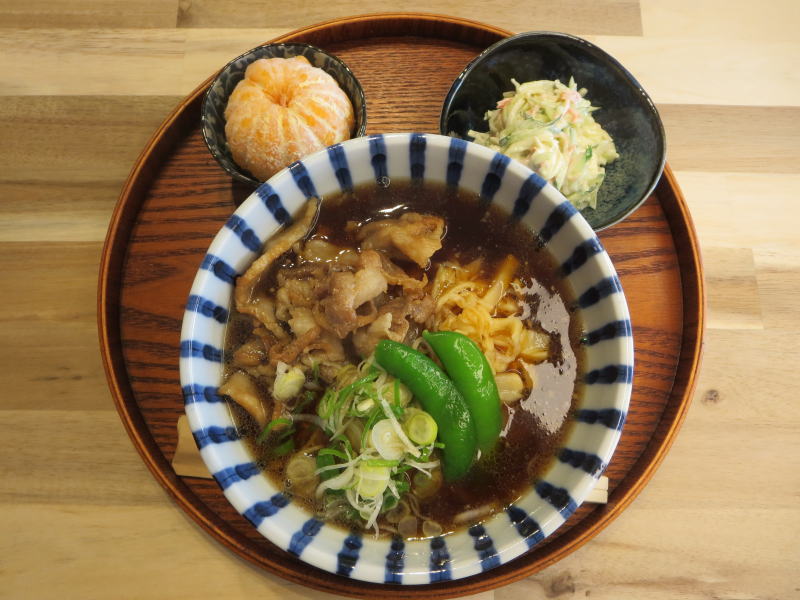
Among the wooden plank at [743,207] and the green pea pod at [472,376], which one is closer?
the green pea pod at [472,376]

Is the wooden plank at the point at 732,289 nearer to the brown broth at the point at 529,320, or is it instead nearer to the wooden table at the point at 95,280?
the wooden table at the point at 95,280

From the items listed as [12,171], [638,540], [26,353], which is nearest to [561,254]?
[638,540]

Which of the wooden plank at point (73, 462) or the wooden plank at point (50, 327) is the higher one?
the wooden plank at point (50, 327)

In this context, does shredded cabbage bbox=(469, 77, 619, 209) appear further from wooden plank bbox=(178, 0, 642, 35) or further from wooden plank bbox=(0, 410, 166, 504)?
wooden plank bbox=(0, 410, 166, 504)

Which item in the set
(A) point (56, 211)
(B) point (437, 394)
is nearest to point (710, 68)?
(B) point (437, 394)

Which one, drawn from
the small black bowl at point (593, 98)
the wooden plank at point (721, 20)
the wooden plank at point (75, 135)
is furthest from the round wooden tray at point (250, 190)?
the wooden plank at point (721, 20)

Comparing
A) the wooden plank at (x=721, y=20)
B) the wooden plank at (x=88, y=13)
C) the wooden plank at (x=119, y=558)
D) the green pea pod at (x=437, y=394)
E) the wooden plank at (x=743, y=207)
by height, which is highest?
the wooden plank at (x=88, y=13)

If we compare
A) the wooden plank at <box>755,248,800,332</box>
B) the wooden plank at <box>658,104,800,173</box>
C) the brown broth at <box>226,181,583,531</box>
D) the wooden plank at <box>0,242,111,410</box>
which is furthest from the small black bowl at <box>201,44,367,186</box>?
the wooden plank at <box>755,248,800,332</box>
